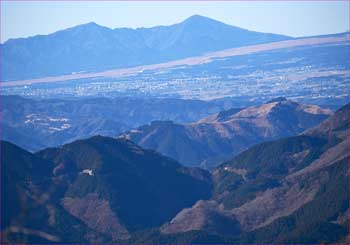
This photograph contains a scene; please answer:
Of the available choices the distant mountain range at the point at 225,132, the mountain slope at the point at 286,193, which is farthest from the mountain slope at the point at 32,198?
the distant mountain range at the point at 225,132

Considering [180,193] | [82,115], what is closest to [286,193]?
[180,193]

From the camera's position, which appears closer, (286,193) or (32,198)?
(32,198)

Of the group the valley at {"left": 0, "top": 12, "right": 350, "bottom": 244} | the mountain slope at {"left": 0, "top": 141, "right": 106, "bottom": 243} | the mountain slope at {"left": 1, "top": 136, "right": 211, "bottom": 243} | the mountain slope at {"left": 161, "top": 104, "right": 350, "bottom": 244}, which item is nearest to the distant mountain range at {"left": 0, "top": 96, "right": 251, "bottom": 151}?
the valley at {"left": 0, "top": 12, "right": 350, "bottom": 244}

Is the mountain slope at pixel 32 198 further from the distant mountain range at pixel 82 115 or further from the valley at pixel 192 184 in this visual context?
the distant mountain range at pixel 82 115

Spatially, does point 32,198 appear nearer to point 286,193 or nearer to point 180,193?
point 286,193

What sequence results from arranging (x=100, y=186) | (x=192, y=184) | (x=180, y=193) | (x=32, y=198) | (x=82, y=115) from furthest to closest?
(x=82, y=115), (x=192, y=184), (x=180, y=193), (x=100, y=186), (x=32, y=198)
